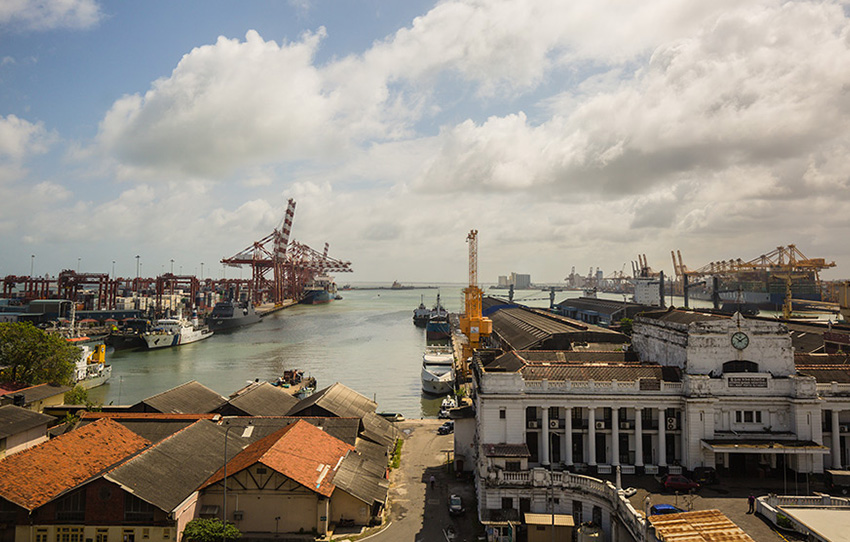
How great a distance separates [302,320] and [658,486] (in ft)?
485

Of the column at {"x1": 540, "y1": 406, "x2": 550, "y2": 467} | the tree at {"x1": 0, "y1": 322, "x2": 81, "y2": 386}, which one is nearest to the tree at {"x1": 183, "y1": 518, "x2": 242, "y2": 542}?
the column at {"x1": 540, "y1": 406, "x2": 550, "y2": 467}

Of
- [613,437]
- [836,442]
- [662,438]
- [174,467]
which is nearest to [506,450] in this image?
[613,437]

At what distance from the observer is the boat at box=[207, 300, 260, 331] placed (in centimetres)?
13862

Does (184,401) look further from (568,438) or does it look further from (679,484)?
(679,484)

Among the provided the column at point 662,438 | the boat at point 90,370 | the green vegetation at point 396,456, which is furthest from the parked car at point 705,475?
the boat at point 90,370

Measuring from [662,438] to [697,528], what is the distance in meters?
9.55

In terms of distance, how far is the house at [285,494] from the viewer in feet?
80.9

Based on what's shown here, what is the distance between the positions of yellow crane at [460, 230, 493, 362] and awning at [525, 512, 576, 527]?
39842 mm

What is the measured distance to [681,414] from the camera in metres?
28.2

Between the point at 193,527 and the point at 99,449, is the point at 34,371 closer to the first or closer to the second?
the point at 99,449

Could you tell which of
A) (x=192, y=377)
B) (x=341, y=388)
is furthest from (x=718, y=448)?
(x=192, y=377)

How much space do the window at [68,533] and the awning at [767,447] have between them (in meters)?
→ 29.1

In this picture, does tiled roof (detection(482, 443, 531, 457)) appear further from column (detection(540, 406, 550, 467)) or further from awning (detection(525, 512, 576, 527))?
awning (detection(525, 512, 576, 527))

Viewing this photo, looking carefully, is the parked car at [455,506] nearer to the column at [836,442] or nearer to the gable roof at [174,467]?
the gable roof at [174,467]
